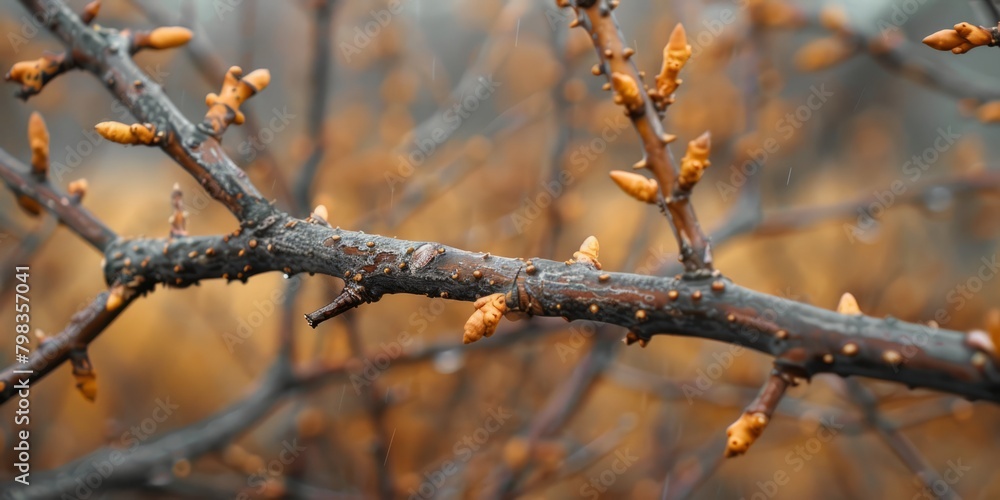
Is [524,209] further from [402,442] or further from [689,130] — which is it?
[402,442]

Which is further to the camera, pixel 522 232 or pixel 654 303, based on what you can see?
pixel 522 232

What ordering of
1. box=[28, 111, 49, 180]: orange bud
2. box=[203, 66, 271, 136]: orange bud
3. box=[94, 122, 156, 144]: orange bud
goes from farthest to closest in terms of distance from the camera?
box=[28, 111, 49, 180]: orange bud
box=[203, 66, 271, 136]: orange bud
box=[94, 122, 156, 144]: orange bud

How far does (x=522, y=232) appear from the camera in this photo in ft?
14.3

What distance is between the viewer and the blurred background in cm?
263

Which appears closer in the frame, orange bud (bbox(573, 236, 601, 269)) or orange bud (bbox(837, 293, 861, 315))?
orange bud (bbox(837, 293, 861, 315))

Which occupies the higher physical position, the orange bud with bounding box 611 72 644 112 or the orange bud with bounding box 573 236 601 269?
the orange bud with bounding box 611 72 644 112

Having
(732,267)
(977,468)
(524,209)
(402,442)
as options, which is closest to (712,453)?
(524,209)

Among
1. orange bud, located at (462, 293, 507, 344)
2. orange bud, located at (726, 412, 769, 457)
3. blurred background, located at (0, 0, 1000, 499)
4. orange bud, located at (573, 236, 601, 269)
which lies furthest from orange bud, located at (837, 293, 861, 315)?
blurred background, located at (0, 0, 1000, 499)

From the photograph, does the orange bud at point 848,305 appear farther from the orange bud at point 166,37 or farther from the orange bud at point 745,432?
the orange bud at point 166,37

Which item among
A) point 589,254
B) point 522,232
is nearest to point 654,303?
point 589,254

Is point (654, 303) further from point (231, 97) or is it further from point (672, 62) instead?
point (231, 97)

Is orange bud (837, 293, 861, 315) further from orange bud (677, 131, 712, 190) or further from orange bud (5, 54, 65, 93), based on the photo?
orange bud (5, 54, 65, 93)

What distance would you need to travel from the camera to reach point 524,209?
12.8 feet

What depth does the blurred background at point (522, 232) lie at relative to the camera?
2.63 meters
